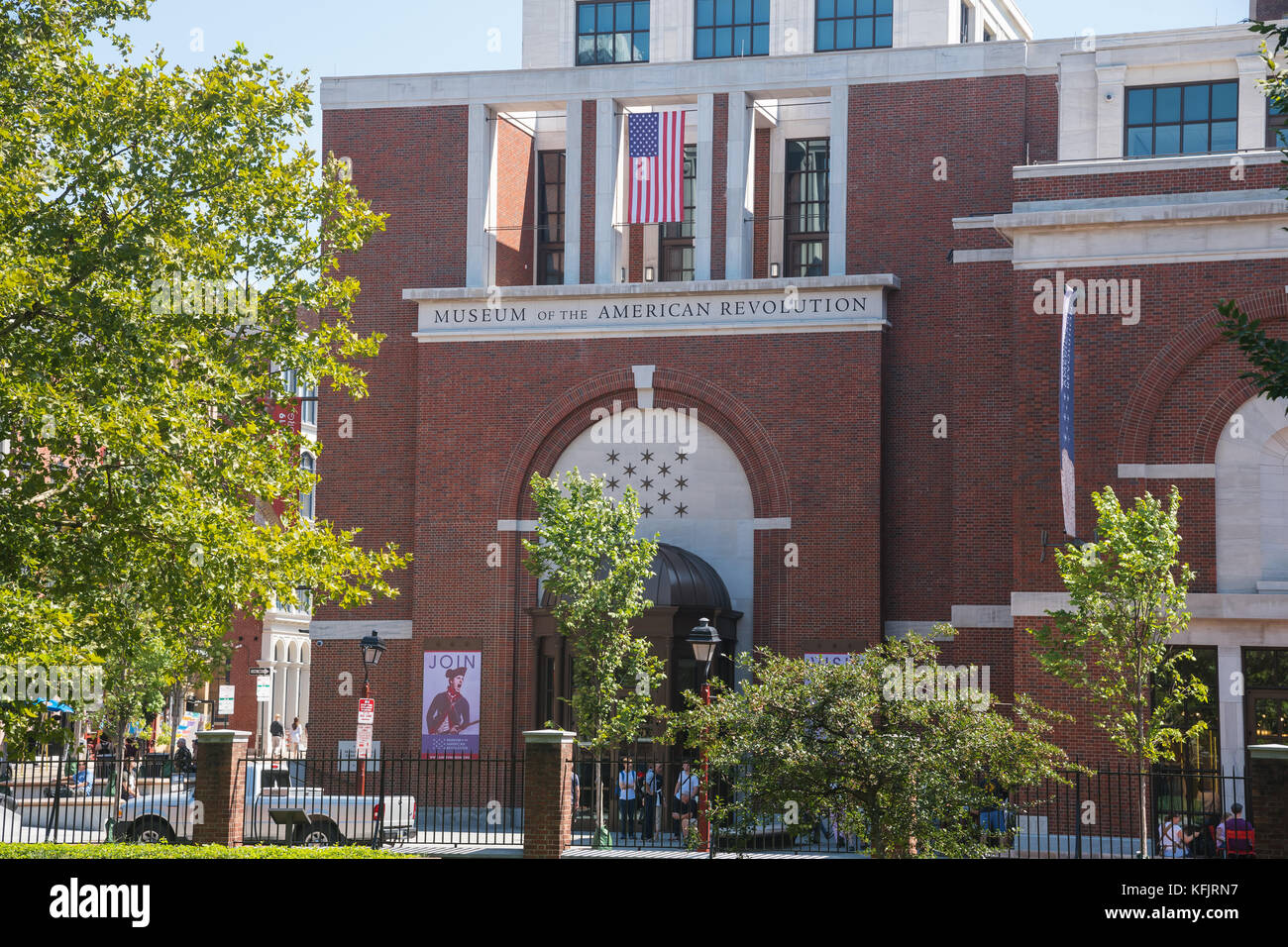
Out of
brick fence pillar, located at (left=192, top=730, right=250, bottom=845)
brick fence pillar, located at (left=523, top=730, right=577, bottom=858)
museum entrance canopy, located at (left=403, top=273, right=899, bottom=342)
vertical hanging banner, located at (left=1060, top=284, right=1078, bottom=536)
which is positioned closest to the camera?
brick fence pillar, located at (left=523, top=730, right=577, bottom=858)

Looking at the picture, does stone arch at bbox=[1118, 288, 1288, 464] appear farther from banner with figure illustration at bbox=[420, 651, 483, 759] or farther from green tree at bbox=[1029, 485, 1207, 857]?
banner with figure illustration at bbox=[420, 651, 483, 759]

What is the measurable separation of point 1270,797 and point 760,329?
18.7m

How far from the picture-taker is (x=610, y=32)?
154 feet

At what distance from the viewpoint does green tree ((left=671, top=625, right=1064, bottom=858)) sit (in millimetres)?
18719

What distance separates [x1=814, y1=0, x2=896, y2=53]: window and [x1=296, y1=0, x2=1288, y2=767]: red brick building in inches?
244

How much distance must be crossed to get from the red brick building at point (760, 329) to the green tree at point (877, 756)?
1287cm

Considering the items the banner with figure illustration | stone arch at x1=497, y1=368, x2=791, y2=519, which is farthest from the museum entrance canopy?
the banner with figure illustration

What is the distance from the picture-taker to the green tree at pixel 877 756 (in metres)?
18.7

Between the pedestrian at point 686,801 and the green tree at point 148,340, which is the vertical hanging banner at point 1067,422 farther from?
the green tree at point 148,340

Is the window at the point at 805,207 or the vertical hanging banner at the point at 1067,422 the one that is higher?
the window at the point at 805,207

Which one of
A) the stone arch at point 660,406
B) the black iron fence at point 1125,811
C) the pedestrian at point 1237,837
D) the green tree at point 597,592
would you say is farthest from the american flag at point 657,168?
the pedestrian at point 1237,837

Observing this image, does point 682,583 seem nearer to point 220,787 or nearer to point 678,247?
point 678,247

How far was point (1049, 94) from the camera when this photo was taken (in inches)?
1425

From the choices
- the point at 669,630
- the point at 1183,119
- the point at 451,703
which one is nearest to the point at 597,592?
the point at 669,630
